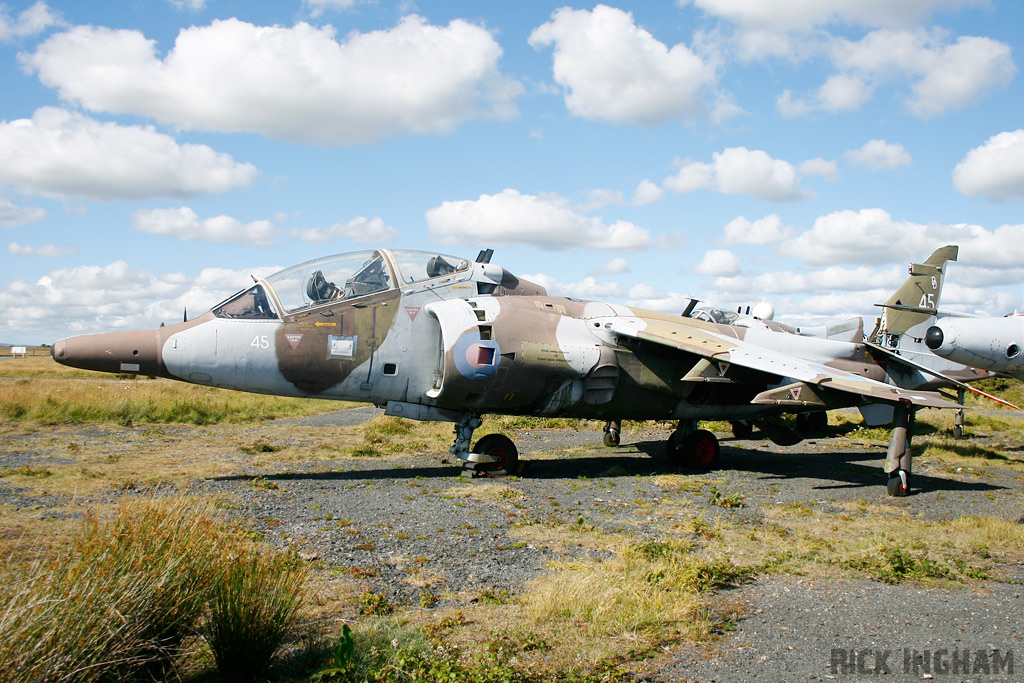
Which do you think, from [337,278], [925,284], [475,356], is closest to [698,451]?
[475,356]

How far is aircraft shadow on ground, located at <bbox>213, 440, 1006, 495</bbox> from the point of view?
11195 millimetres

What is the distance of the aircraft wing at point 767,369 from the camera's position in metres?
10.4

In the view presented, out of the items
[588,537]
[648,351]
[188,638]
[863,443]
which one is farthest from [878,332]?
[188,638]

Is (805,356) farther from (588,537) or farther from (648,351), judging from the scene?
(588,537)

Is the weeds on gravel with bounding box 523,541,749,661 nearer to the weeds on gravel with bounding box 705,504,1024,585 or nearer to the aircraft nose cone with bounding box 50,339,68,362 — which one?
the weeds on gravel with bounding box 705,504,1024,585

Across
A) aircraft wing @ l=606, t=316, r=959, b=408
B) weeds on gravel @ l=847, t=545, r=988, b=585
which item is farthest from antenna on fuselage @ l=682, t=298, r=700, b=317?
weeds on gravel @ l=847, t=545, r=988, b=585

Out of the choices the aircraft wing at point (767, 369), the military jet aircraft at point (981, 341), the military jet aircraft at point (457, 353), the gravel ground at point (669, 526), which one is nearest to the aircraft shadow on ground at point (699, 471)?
the gravel ground at point (669, 526)

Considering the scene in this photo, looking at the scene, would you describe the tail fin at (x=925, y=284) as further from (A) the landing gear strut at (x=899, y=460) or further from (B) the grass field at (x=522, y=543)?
(A) the landing gear strut at (x=899, y=460)

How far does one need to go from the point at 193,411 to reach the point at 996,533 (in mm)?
19262

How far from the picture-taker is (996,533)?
793 cm

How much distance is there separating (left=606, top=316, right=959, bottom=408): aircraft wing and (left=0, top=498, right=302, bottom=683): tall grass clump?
27.1 ft

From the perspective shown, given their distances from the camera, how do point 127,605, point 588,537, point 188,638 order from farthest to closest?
point 588,537, point 188,638, point 127,605

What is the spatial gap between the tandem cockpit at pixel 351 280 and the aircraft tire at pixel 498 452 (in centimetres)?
254

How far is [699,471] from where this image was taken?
12.8 meters
